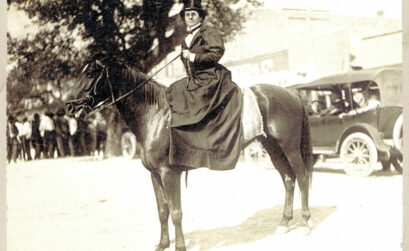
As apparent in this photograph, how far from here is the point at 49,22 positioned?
14.8ft

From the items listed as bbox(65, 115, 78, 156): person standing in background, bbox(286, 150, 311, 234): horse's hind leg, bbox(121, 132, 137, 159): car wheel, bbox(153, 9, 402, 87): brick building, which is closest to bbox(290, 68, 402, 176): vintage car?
bbox(286, 150, 311, 234): horse's hind leg

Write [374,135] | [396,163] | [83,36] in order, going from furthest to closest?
[396,163] < [374,135] < [83,36]

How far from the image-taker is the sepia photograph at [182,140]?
3.85 metres

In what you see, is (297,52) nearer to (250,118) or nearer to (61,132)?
(61,132)

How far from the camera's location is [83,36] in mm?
5371

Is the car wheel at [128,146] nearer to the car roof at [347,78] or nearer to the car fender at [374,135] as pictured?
the car roof at [347,78]

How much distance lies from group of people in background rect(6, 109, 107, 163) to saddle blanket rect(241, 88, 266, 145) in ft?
6.83

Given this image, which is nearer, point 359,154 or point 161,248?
point 161,248

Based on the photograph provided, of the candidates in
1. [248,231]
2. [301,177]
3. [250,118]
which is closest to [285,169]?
[301,177]

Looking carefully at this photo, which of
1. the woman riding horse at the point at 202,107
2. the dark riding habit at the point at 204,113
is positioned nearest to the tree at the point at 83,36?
the woman riding horse at the point at 202,107

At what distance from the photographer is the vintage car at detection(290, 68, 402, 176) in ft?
24.2

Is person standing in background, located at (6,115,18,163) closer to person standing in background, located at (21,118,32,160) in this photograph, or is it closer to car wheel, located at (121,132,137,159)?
person standing in background, located at (21,118,32,160)

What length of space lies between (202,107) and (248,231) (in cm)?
156

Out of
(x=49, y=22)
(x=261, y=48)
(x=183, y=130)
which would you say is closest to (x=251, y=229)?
(x=183, y=130)
